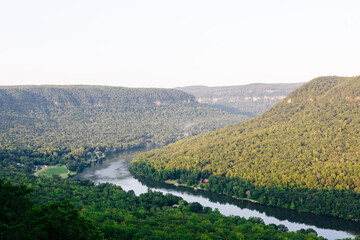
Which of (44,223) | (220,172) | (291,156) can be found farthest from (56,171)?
(44,223)

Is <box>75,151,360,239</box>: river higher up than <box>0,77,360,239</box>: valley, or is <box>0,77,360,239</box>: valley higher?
<box>0,77,360,239</box>: valley

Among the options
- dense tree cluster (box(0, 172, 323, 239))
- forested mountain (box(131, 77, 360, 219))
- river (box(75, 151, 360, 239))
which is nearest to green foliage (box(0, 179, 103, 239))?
dense tree cluster (box(0, 172, 323, 239))

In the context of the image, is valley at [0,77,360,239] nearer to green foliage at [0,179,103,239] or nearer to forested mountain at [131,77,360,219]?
green foliage at [0,179,103,239]

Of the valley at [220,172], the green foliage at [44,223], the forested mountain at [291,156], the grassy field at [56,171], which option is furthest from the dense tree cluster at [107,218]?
the grassy field at [56,171]

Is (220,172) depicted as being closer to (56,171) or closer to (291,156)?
(291,156)

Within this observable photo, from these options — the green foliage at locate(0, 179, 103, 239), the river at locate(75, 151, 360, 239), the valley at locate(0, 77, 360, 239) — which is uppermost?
the green foliage at locate(0, 179, 103, 239)

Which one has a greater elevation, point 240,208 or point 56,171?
point 56,171
